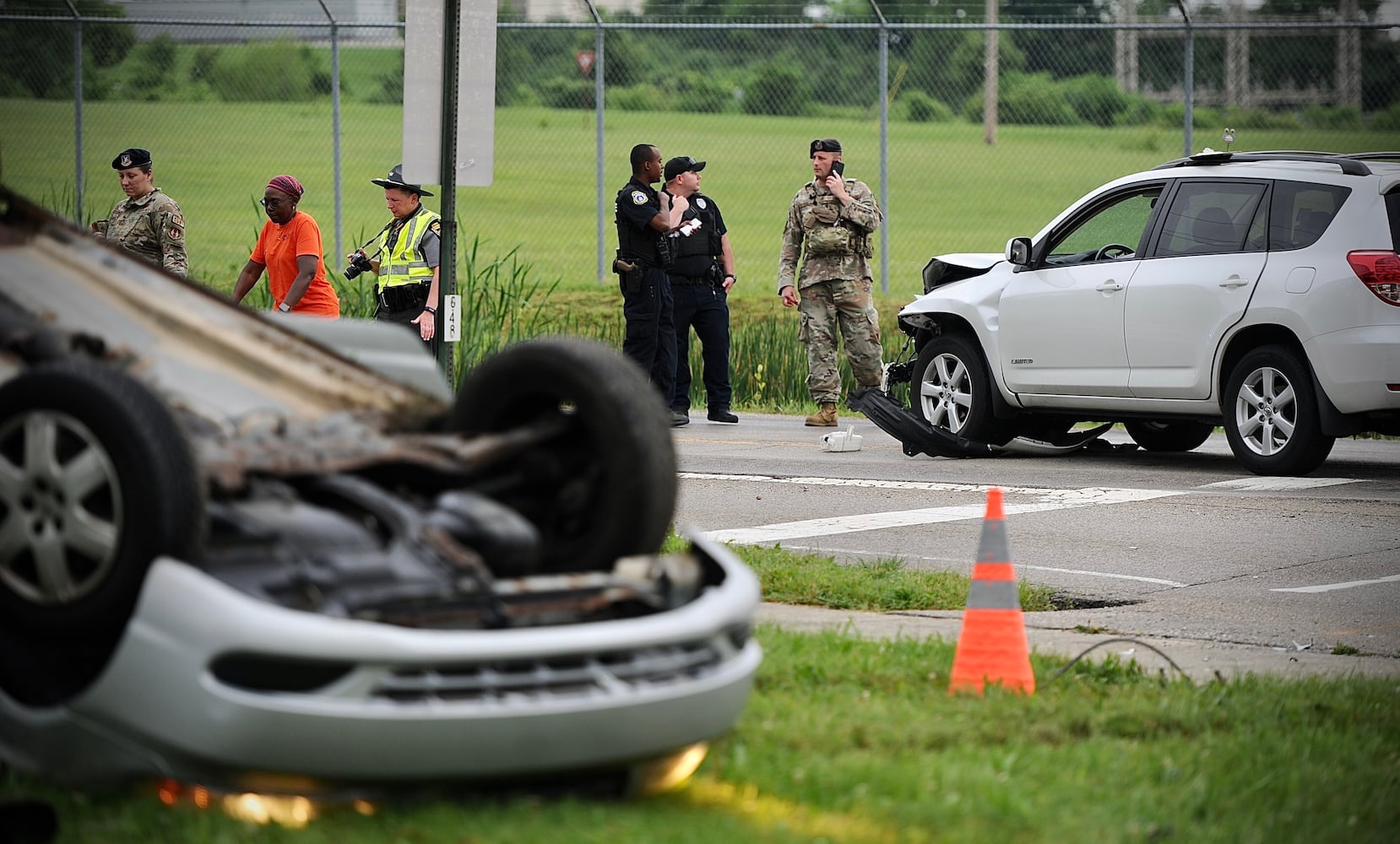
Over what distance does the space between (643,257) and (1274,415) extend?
5352 mm

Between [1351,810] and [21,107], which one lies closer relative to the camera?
[1351,810]

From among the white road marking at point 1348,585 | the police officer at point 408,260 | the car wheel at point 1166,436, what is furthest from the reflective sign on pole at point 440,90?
the car wheel at point 1166,436

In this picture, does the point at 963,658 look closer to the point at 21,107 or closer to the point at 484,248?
the point at 484,248

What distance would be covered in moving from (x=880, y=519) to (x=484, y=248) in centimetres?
1747

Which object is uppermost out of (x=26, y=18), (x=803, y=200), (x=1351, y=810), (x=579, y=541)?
(x=26, y=18)

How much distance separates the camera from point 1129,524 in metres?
9.61

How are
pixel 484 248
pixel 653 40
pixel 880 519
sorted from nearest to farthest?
pixel 880 519 < pixel 484 248 < pixel 653 40

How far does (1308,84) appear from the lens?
3111 centimetres

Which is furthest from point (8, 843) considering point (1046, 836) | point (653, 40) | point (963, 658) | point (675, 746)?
point (653, 40)

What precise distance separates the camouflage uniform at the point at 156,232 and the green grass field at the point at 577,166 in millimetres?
9253

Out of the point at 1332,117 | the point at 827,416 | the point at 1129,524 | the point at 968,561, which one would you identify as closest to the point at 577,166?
the point at 1332,117

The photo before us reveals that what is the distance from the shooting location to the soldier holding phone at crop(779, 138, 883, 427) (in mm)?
14431

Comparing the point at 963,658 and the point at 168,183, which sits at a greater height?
the point at 168,183

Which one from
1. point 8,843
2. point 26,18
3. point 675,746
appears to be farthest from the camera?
point 26,18
